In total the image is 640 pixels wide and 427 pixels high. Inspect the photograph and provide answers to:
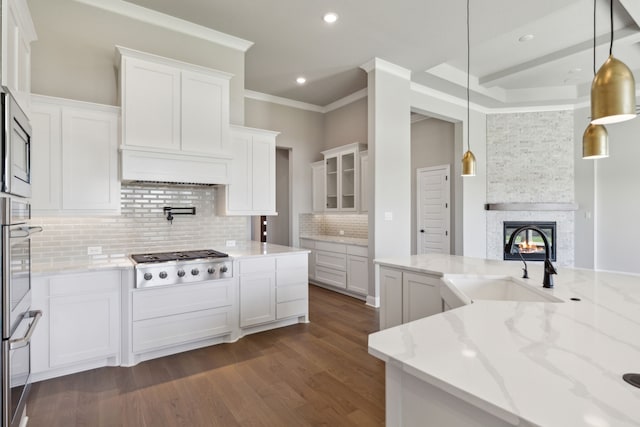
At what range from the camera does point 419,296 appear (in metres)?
2.60

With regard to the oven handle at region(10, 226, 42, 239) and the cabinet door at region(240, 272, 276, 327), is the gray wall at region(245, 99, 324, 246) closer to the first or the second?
the cabinet door at region(240, 272, 276, 327)

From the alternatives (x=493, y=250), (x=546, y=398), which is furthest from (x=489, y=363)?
(x=493, y=250)

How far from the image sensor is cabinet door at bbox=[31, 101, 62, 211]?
2.72 metres

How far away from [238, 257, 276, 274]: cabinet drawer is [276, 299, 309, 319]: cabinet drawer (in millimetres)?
450

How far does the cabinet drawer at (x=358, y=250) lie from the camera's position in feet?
15.8

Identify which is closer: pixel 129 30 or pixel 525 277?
pixel 525 277

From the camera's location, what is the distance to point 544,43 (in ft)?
14.9

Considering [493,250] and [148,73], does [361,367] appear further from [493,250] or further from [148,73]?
[493,250]

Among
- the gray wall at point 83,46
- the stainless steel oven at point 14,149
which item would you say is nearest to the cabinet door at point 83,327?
the stainless steel oven at point 14,149

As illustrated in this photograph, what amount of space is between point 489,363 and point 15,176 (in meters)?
2.15

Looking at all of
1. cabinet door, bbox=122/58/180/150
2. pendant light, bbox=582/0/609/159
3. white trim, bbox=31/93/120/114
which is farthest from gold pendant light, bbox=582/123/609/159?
white trim, bbox=31/93/120/114

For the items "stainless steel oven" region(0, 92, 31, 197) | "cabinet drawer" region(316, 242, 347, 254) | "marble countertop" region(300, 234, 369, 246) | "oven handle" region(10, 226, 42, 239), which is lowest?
"cabinet drawer" region(316, 242, 347, 254)

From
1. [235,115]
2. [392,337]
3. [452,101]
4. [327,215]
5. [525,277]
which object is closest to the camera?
[392,337]

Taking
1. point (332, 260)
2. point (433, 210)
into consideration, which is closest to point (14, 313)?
point (332, 260)
